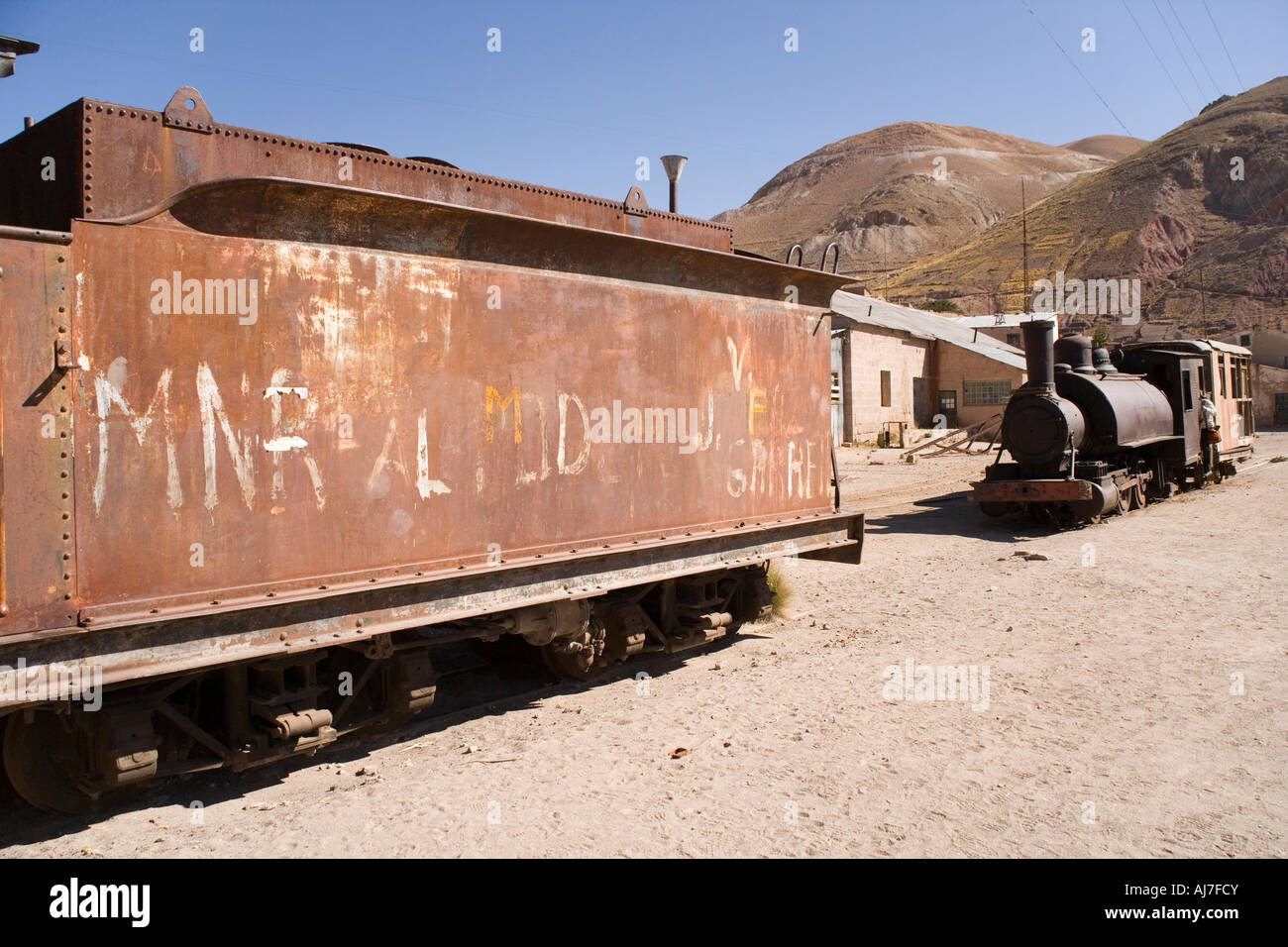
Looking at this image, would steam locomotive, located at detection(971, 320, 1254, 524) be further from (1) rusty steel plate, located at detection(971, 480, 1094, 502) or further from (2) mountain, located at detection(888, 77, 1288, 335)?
(2) mountain, located at detection(888, 77, 1288, 335)

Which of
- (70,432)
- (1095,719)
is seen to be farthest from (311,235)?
(1095,719)

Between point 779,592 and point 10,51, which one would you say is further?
point 779,592

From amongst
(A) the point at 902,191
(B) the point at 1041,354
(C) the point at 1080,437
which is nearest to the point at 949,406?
(C) the point at 1080,437

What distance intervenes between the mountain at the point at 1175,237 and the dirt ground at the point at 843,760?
198ft

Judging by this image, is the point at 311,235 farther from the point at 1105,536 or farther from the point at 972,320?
the point at 972,320

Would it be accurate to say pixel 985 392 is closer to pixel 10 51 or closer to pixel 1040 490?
pixel 1040 490

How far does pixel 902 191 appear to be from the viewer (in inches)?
4683

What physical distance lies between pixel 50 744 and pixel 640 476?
3.72 metres

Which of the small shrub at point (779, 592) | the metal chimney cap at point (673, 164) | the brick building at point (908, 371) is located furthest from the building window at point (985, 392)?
the metal chimney cap at point (673, 164)

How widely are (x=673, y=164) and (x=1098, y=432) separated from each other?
1028cm

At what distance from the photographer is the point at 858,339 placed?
29.0 meters

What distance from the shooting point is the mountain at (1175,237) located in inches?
2451

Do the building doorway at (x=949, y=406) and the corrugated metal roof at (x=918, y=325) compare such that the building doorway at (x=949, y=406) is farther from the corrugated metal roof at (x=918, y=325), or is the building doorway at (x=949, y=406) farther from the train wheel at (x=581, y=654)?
the train wheel at (x=581, y=654)
